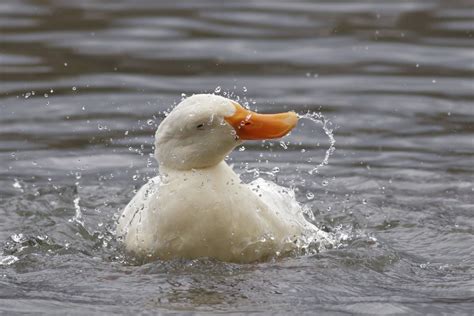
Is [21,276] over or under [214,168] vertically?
under

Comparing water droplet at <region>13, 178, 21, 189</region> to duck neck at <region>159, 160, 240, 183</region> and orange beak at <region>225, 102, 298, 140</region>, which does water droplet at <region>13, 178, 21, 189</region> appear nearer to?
duck neck at <region>159, 160, 240, 183</region>

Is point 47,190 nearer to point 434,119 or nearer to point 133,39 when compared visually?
point 434,119

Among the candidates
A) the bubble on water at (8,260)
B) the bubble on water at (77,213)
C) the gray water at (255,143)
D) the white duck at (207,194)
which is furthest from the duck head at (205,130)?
the bubble on water at (77,213)

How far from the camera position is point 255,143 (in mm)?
10445

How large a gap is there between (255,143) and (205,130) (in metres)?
3.34

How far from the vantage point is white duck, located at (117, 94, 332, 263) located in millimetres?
7137

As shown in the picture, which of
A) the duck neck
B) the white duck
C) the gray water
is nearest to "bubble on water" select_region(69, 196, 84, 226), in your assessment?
the gray water

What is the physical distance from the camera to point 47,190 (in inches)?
369

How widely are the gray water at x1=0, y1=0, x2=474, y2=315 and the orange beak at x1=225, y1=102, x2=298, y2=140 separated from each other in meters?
0.74

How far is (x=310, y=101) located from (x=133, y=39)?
8.89 ft

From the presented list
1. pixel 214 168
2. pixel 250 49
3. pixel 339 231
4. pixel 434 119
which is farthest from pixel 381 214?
pixel 250 49

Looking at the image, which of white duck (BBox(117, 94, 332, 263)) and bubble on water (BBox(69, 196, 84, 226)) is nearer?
white duck (BBox(117, 94, 332, 263))

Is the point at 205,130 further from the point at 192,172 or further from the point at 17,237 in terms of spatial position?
the point at 17,237

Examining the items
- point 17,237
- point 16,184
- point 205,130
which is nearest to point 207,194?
point 205,130
